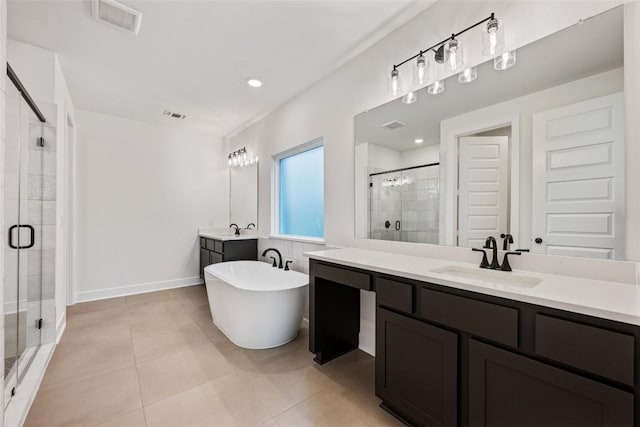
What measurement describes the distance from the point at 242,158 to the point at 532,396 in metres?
4.03

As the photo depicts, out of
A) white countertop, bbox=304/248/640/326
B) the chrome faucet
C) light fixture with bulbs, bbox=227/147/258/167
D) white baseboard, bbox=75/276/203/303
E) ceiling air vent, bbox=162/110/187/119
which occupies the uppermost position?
ceiling air vent, bbox=162/110/187/119

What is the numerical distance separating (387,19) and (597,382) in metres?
2.33

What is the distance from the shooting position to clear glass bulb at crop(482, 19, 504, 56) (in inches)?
59.4

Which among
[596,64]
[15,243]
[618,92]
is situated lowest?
[15,243]

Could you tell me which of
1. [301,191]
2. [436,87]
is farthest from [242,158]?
[436,87]

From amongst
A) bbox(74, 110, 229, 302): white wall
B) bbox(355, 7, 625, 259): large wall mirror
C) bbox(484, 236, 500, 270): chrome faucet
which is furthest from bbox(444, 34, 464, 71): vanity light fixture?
bbox(74, 110, 229, 302): white wall

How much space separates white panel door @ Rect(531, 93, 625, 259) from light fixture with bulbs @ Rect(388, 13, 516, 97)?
1.42ft

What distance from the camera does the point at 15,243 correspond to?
A: 2033mm

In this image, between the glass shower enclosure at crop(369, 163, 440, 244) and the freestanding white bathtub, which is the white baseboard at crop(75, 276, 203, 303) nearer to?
the freestanding white bathtub

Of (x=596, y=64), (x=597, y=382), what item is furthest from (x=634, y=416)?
(x=596, y=64)

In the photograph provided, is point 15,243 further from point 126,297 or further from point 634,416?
point 634,416

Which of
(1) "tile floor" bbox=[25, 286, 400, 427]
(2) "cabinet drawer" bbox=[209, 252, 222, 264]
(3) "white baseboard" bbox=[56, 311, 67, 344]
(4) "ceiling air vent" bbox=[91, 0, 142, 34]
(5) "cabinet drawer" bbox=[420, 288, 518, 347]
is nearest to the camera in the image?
(5) "cabinet drawer" bbox=[420, 288, 518, 347]

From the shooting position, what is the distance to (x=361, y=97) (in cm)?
243

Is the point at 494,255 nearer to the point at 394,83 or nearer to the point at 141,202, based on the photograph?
the point at 394,83
